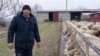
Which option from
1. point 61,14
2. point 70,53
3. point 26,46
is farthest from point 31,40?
point 61,14

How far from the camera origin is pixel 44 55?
11.9 meters

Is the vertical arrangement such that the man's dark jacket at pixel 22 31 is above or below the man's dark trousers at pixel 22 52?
above

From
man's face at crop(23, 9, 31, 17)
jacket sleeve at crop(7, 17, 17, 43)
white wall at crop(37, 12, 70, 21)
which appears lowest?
white wall at crop(37, 12, 70, 21)

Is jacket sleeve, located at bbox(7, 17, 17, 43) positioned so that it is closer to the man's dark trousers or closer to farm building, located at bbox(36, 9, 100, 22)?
the man's dark trousers

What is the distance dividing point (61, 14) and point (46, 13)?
12.7 ft

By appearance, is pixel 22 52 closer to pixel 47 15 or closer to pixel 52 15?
pixel 47 15

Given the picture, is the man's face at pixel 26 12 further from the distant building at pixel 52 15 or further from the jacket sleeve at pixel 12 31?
the distant building at pixel 52 15

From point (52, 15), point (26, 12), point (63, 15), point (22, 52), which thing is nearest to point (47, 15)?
point (52, 15)

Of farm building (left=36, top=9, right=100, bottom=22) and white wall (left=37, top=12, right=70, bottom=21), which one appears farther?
white wall (left=37, top=12, right=70, bottom=21)

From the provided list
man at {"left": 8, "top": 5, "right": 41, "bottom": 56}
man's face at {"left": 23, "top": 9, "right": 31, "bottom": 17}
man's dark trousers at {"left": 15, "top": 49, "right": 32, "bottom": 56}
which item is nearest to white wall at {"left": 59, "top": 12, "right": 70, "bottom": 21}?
man's dark trousers at {"left": 15, "top": 49, "right": 32, "bottom": 56}

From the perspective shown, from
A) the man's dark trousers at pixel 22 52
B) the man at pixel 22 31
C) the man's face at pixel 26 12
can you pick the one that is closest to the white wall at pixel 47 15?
the man's dark trousers at pixel 22 52

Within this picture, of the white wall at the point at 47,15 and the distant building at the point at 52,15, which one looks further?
the white wall at the point at 47,15

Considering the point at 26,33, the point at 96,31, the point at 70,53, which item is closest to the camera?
the point at 26,33

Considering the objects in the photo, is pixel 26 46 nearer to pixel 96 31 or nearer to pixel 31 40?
pixel 31 40
